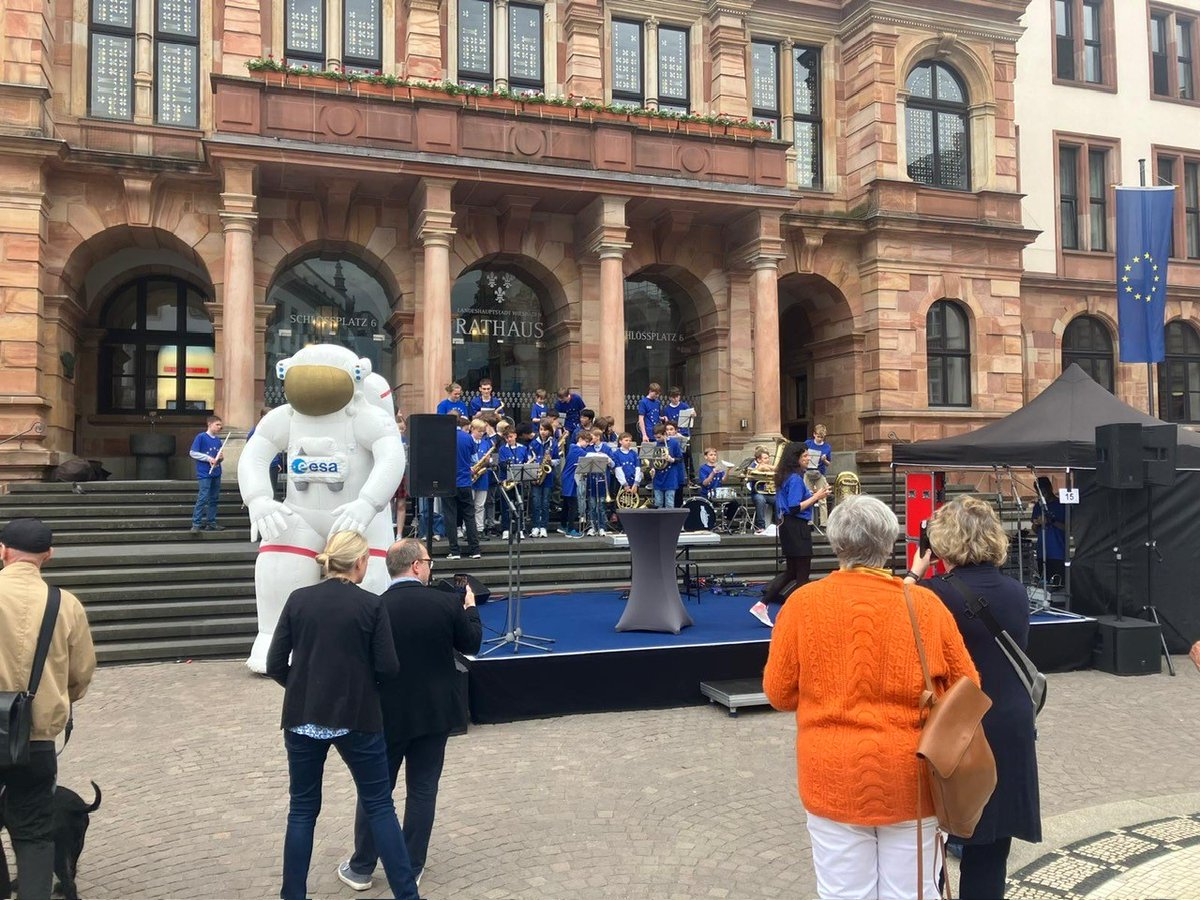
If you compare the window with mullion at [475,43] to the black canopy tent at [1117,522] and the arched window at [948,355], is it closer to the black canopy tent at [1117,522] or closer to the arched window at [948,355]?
the arched window at [948,355]

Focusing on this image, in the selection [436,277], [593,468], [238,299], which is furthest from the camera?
[436,277]

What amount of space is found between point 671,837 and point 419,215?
14.1m

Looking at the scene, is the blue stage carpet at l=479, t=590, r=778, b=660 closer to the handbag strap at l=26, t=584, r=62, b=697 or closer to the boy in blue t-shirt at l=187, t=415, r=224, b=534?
the handbag strap at l=26, t=584, r=62, b=697

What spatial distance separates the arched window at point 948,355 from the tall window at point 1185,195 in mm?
9057

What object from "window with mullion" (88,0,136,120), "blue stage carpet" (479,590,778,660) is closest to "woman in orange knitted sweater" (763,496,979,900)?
"blue stage carpet" (479,590,778,660)

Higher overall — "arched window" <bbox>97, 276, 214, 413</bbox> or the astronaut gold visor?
"arched window" <bbox>97, 276, 214, 413</bbox>

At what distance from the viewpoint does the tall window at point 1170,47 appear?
2614 centimetres

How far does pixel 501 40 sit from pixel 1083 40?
54.5ft

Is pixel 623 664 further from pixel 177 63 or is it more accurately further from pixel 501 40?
pixel 177 63

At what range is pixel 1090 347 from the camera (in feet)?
82.4

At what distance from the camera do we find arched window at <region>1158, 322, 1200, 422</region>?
25.6 metres

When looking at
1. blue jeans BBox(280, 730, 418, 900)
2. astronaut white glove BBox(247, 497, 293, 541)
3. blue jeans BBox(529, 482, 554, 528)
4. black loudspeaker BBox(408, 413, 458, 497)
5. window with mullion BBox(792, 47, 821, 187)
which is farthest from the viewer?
window with mullion BBox(792, 47, 821, 187)

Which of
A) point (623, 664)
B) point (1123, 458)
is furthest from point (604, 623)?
point (1123, 458)

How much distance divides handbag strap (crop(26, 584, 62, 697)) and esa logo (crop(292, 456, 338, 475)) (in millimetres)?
3696
